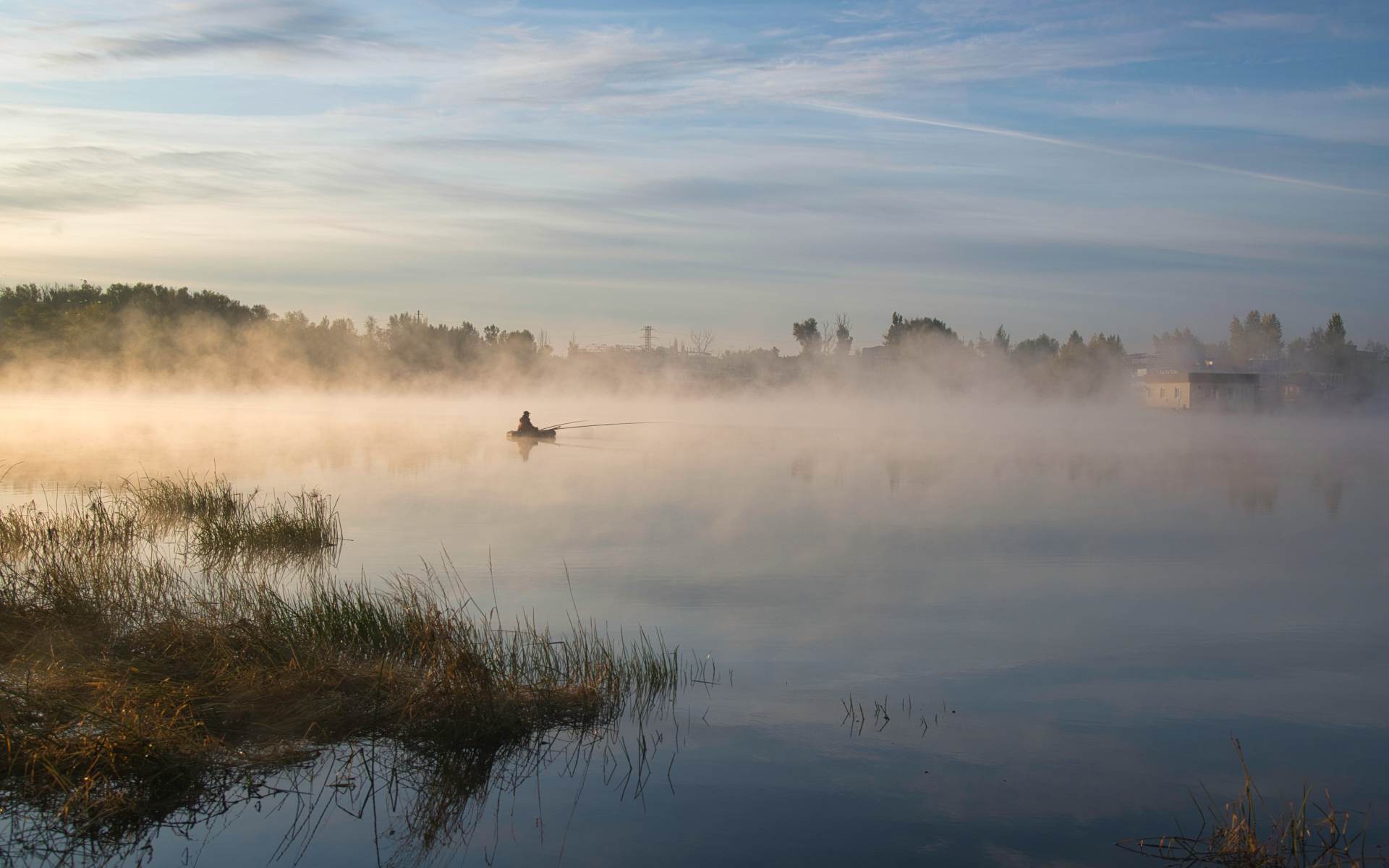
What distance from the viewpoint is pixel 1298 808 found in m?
5.16

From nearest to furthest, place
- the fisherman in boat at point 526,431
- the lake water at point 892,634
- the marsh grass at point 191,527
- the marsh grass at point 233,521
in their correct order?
the lake water at point 892,634, the marsh grass at point 191,527, the marsh grass at point 233,521, the fisherman in boat at point 526,431

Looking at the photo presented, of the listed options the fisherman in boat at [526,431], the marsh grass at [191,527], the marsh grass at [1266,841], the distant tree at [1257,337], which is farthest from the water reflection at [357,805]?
the distant tree at [1257,337]

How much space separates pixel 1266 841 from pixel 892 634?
4.17m

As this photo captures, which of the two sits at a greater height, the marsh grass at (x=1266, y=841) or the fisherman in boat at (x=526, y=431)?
the fisherman in boat at (x=526, y=431)

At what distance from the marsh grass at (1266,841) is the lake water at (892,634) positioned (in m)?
0.16

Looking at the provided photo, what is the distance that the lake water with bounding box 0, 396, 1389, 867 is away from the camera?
192 inches

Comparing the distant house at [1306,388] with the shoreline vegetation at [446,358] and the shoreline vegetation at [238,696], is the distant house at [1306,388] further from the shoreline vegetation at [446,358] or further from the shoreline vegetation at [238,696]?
the shoreline vegetation at [238,696]

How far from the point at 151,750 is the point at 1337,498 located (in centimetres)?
2242

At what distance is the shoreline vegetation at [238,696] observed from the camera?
4602mm

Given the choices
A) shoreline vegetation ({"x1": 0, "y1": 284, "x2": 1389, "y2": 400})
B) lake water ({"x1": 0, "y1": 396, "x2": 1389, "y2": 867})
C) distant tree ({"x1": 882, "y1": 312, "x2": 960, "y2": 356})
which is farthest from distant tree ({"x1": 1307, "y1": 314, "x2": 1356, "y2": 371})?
lake water ({"x1": 0, "y1": 396, "x2": 1389, "y2": 867})

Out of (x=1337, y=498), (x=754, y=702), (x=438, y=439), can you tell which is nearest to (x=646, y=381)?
(x=438, y=439)

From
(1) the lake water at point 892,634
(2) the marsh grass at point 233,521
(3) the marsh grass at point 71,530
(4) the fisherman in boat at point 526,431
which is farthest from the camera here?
(4) the fisherman in boat at point 526,431

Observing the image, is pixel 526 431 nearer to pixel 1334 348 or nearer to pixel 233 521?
pixel 233 521

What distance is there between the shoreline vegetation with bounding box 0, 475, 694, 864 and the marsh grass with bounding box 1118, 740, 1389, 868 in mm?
3060
